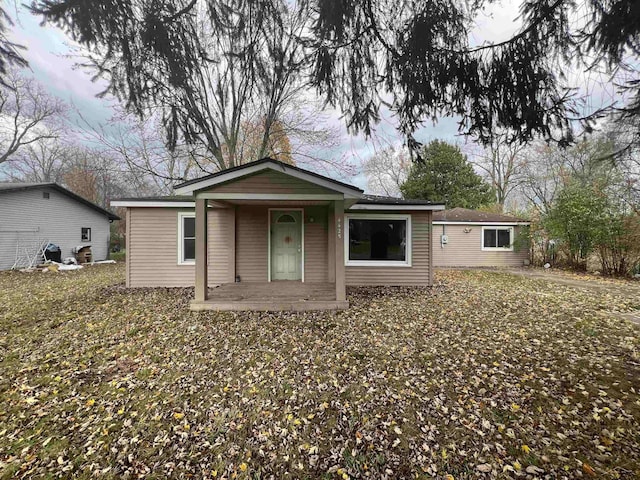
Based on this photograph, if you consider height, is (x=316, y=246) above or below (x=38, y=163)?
below

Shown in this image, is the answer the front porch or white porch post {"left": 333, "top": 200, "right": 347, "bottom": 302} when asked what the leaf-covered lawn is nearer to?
the front porch

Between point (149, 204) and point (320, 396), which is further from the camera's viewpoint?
point (149, 204)

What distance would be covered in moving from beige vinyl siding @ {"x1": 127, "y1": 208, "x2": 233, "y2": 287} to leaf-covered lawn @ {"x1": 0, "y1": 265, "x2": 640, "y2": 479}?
2.83 metres

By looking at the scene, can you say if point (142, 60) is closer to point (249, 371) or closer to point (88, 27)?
point (88, 27)

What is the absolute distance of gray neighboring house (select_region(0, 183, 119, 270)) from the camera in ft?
43.3

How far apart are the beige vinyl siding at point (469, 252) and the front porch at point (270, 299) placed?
32.6ft

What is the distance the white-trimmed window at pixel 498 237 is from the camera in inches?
579

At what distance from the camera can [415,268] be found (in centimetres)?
880

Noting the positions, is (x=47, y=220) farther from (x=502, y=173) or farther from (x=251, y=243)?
(x=502, y=173)

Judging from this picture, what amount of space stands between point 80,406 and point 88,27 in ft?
11.4

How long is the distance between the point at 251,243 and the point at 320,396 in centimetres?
586

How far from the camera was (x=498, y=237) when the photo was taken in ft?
48.3

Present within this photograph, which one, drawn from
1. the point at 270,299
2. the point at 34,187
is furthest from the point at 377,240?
the point at 34,187

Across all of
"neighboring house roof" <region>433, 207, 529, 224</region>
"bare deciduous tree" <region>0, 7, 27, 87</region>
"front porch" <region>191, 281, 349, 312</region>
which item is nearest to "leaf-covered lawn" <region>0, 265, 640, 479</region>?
"front porch" <region>191, 281, 349, 312</region>
